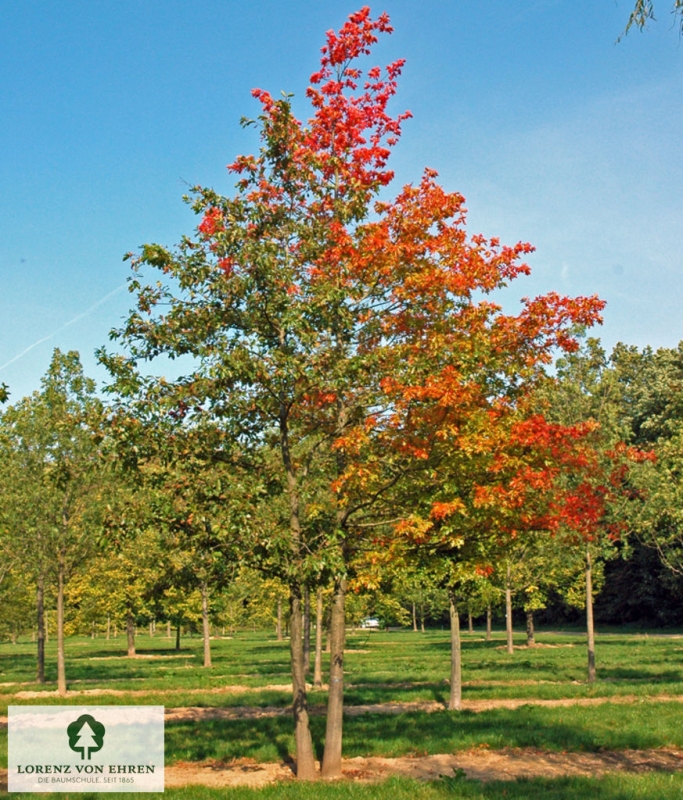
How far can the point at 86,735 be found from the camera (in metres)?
14.0

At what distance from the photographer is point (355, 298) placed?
43.4 ft

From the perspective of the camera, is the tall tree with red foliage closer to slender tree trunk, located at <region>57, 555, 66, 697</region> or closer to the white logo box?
the white logo box

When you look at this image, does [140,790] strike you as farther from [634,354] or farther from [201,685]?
[634,354]

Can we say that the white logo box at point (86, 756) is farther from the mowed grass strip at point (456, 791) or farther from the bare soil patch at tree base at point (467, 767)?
the mowed grass strip at point (456, 791)

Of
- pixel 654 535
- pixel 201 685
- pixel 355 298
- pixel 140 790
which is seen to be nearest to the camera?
pixel 140 790

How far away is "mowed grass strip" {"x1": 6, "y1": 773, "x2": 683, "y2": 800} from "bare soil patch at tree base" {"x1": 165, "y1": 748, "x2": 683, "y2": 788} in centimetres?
81

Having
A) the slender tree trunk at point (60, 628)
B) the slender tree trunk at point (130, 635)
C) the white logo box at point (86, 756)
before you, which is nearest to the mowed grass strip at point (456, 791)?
the white logo box at point (86, 756)

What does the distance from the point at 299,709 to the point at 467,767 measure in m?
3.10

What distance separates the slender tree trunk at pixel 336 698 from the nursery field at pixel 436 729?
1.29ft

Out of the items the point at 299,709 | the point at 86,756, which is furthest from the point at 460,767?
the point at 86,756

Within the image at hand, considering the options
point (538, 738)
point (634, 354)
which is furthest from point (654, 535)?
point (634, 354)

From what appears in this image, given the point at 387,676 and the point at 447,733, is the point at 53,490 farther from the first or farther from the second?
the point at 447,733

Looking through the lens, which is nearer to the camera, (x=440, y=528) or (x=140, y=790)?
(x=140, y=790)

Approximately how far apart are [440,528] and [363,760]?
4.86 metres
